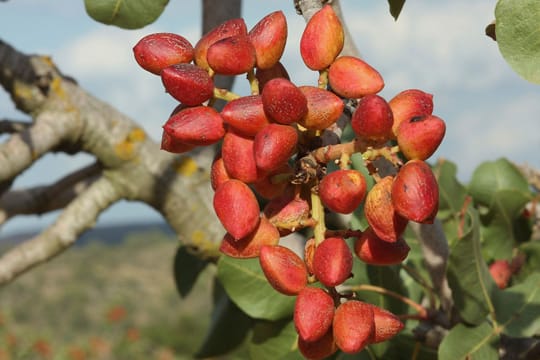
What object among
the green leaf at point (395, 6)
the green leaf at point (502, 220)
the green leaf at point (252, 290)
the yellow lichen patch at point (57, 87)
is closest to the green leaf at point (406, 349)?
the green leaf at point (252, 290)

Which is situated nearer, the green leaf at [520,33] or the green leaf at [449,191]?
the green leaf at [520,33]

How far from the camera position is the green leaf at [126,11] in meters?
0.94

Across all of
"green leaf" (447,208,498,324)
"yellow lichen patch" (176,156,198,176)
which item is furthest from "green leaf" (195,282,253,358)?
"green leaf" (447,208,498,324)

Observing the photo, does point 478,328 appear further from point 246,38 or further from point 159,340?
point 159,340

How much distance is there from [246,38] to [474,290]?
18.0 inches

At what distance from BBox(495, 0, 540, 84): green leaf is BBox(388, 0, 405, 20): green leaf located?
0.41 ft

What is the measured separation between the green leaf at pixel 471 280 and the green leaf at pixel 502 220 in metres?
0.36

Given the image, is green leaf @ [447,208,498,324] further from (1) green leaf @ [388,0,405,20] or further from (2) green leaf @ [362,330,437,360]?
(1) green leaf @ [388,0,405,20]

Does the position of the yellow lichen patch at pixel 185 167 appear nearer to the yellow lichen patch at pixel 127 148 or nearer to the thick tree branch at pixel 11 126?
the yellow lichen patch at pixel 127 148

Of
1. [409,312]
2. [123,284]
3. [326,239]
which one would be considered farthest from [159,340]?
[123,284]

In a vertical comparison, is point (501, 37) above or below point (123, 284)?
above

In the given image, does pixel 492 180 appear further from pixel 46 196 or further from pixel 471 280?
pixel 46 196

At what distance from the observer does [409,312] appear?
108 centimetres

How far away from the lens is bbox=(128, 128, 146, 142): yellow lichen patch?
1502 mm
